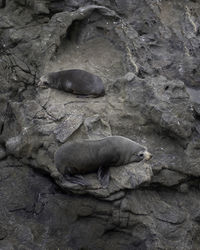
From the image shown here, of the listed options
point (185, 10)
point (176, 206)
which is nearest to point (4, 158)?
point (176, 206)

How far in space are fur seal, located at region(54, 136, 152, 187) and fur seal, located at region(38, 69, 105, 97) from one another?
130 cm

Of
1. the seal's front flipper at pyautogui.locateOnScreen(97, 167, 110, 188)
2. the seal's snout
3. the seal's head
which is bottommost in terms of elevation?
the seal's front flipper at pyautogui.locateOnScreen(97, 167, 110, 188)

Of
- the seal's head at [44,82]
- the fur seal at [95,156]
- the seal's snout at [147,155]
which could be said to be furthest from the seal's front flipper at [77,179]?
the seal's head at [44,82]

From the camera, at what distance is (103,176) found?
560cm

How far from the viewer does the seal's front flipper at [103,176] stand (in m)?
5.52

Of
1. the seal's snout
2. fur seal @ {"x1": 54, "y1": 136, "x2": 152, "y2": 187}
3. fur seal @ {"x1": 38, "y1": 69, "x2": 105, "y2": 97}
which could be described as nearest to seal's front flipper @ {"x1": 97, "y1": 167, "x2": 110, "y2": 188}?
fur seal @ {"x1": 54, "y1": 136, "x2": 152, "y2": 187}

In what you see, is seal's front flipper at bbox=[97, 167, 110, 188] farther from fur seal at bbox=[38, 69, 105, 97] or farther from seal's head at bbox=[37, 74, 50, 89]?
seal's head at bbox=[37, 74, 50, 89]

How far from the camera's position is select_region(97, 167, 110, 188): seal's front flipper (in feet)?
18.1

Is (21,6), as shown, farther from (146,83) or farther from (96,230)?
(96,230)

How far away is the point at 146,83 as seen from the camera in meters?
6.52

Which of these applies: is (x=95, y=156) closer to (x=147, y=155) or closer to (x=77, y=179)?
(x=77, y=179)

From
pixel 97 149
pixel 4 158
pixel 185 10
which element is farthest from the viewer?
pixel 185 10

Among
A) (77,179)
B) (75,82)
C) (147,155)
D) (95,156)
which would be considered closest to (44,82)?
(75,82)

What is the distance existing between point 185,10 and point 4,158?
4.88 metres
